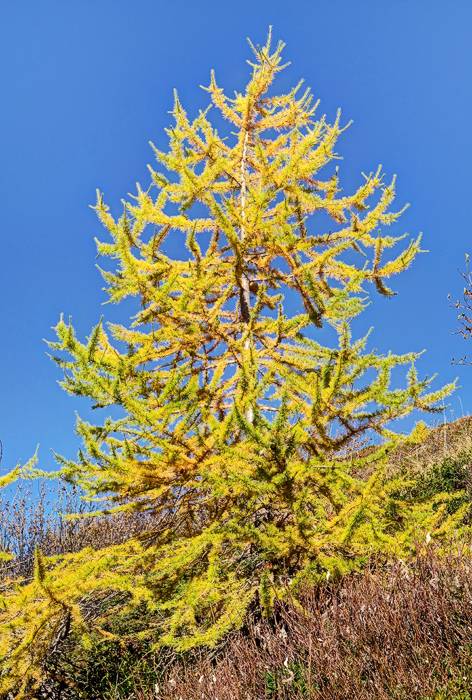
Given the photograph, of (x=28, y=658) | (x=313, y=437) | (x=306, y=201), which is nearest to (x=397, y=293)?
(x=306, y=201)

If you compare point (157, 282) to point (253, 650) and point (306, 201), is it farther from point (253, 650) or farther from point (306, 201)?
point (253, 650)

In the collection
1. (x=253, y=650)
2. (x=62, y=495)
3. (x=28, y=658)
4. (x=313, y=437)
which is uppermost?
(x=62, y=495)

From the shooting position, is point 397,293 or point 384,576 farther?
point 397,293

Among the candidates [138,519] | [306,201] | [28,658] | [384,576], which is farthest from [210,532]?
[138,519]

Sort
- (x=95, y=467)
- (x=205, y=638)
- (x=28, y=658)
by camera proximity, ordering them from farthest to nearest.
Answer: (x=95, y=467) < (x=28, y=658) < (x=205, y=638)

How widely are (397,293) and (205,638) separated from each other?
3.67 meters

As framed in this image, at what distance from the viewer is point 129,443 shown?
12.8ft

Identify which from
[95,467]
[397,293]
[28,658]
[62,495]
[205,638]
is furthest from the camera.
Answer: [62,495]

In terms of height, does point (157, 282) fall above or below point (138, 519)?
above

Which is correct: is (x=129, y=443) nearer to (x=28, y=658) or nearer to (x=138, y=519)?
(x=28, y=658)

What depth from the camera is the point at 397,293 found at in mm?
5500

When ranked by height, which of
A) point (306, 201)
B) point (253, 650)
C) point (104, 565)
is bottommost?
point (253, 650)

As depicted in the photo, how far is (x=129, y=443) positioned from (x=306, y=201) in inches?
132

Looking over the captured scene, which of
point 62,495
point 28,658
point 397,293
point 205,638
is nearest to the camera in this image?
point 205,638
